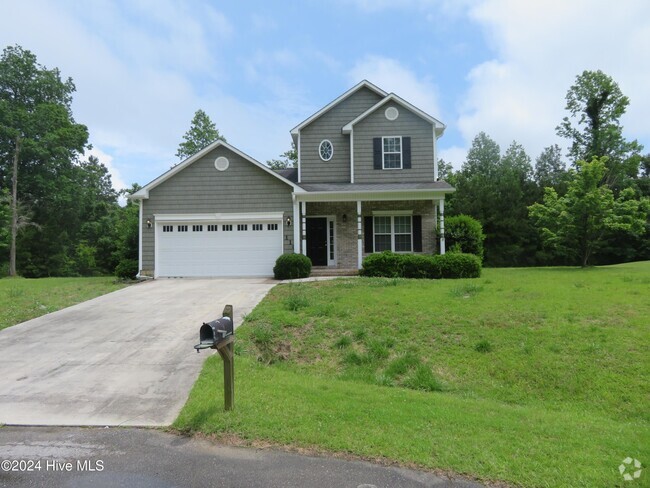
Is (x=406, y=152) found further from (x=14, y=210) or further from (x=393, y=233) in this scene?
(x=14, y=210)

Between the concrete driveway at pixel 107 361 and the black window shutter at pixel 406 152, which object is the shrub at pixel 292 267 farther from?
the black window shutter at pixel 406 152

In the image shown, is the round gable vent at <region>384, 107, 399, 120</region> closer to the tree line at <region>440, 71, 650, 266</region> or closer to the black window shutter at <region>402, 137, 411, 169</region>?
the black window shutter at <region>402, 137, 411, 169</region>

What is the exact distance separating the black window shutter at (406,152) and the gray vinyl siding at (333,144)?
2474 millimetres

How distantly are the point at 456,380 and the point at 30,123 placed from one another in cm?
3694

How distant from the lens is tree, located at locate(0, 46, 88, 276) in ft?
101

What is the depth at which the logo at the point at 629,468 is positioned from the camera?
130 inches

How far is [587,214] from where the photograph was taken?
17.1 metres

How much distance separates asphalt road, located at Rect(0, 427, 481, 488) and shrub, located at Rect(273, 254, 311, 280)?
1086 centimetres

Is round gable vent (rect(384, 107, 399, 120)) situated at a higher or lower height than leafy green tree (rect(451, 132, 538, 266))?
higher

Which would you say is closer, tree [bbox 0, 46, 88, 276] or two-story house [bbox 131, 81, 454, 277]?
two-story house [bbox 131, 81, 454, 277]

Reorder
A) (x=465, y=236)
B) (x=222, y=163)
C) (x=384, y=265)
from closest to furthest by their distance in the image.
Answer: (x=384, y=265) < (x=222, y=163) < (x=465, y=236)

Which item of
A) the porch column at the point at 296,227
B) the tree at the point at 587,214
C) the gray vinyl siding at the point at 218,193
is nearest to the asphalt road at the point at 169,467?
the porch column at the point at 296,227

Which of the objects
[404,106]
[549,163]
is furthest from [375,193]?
[549,163]

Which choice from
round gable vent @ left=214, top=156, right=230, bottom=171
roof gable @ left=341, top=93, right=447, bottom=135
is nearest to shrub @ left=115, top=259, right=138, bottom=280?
round gable vent @ left=214, top=156, right=230, bottom=171
